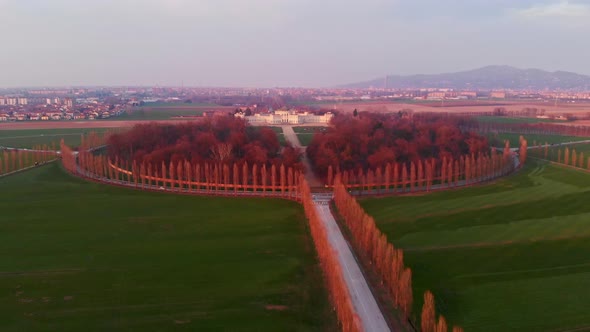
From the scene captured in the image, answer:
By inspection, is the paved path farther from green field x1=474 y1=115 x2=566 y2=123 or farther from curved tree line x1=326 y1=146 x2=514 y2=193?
green field x1=474 y1=115 x2=566 y2=123

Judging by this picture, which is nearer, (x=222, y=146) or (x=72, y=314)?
(x=72, y=314)

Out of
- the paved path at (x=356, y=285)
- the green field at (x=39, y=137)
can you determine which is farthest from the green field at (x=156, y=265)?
the green field at (x=39, y=137)

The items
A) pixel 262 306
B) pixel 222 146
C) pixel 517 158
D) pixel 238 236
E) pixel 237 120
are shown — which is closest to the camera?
pixel 262 306

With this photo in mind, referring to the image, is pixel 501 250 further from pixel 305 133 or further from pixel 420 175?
pixel 305 133

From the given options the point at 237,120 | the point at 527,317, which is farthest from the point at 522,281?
the point at 237,120

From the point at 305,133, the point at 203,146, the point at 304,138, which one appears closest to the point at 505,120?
the point at 305,133

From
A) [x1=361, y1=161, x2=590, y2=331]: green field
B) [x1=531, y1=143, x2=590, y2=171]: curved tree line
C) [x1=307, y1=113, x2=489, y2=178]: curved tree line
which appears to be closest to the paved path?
[x1=361, y1=161, x2=590, y2=331]: green field

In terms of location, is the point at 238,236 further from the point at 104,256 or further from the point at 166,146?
the point at 166,146
